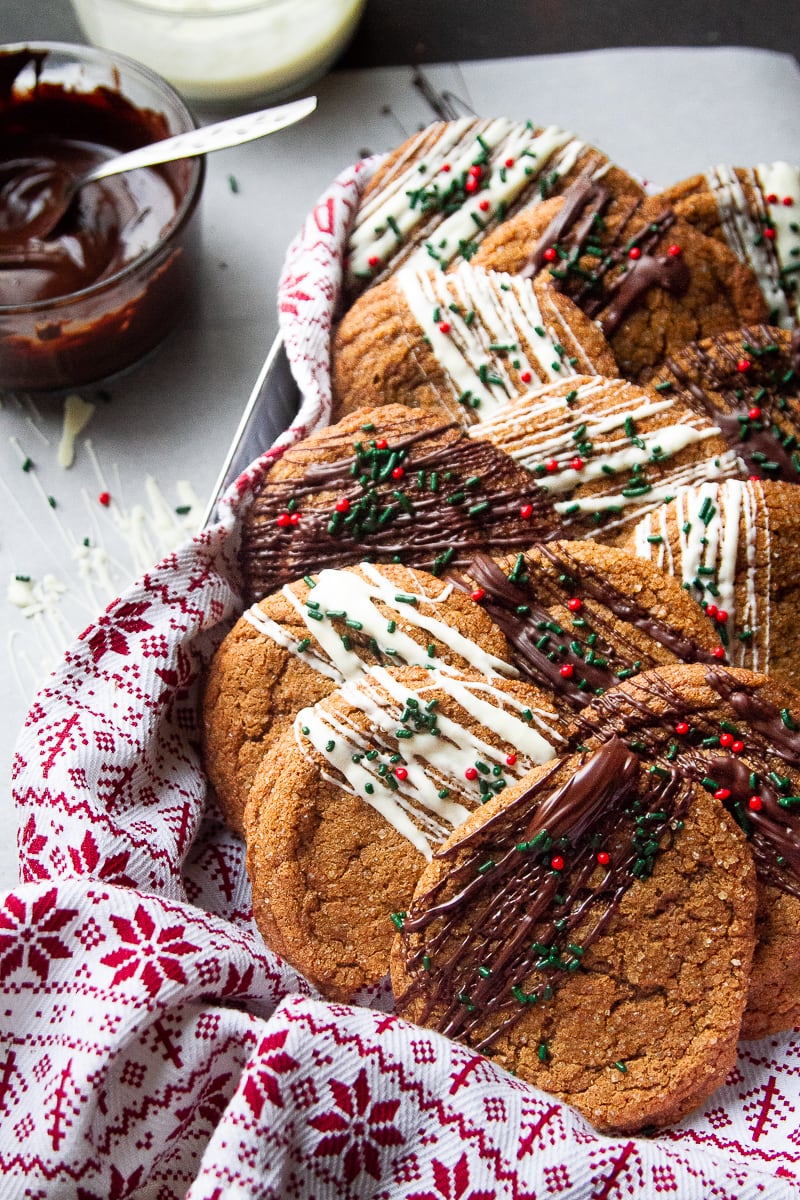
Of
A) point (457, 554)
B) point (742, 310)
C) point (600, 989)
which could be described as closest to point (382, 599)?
point (457, 554)

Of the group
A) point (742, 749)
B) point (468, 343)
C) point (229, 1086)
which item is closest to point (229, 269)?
point (468, 343)

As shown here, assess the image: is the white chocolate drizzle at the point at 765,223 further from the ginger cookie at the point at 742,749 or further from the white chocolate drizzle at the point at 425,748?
the white chocolate drizzle at the point at 425,748

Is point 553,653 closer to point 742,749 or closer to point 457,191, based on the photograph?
point 742,749

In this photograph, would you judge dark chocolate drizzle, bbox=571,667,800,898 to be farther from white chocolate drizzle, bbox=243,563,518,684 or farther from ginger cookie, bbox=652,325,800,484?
ginger cookie, bbox=652,325,800,484

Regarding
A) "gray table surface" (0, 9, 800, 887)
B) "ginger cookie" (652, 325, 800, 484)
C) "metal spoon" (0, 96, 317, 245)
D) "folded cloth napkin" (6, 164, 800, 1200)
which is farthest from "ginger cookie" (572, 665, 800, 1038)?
"metal spoon" (0, 96, 317, 245)

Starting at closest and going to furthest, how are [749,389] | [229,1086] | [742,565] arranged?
[229,1086], [742,565], [749,389]
